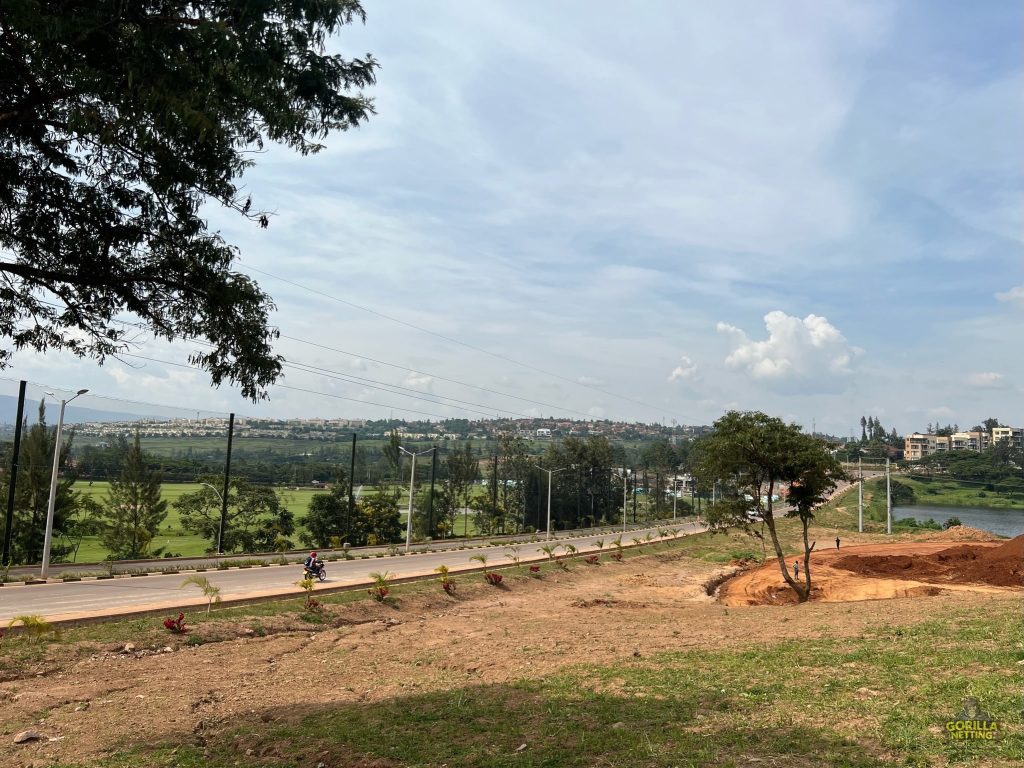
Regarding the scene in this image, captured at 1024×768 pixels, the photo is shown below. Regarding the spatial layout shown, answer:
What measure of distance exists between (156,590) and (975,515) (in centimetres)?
11945

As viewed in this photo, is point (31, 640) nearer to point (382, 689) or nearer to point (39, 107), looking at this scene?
point (382, 689)

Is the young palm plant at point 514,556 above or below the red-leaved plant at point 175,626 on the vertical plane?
below

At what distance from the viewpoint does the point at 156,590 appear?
871 inches

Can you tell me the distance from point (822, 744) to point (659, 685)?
11.0 ft

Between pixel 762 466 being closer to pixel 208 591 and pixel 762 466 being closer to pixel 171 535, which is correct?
pixel 208 591

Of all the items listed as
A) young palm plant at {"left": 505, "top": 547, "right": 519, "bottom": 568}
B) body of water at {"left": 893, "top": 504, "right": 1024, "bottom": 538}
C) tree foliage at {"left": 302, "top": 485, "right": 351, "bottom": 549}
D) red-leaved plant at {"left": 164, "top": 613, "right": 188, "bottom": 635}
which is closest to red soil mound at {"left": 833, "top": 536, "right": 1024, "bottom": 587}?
young palm plant at {"left": 505, "top": 547, "right": 519, "bottom": 568}

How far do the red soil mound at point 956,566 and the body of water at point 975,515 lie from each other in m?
63.3

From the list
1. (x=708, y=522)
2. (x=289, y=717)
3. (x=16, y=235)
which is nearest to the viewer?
(x=16, y=235)

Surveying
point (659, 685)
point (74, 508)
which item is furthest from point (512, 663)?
point (74, 508)

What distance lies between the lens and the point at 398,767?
7043mm

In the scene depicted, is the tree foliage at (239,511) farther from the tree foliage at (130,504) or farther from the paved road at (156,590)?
the paved road at (156,590)

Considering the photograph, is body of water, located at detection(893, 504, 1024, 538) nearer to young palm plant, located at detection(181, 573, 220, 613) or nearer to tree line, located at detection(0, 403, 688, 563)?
tree line, located at detection(0, 403, 688, 563)

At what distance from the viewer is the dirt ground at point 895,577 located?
23.3 meters

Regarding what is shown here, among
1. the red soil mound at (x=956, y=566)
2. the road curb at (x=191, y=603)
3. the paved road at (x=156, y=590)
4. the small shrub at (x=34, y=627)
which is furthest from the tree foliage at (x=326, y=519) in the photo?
the small shrub at (x=34, y=627)
